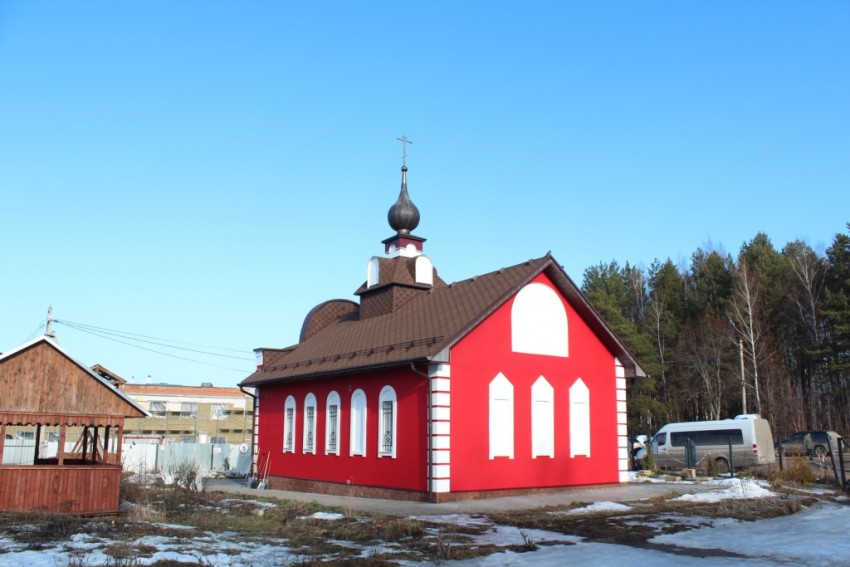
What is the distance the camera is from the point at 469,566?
1039 cm

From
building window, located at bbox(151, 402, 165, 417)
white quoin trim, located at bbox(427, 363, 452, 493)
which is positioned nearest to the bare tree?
white quoin trim, located at bbox(427, 363, 452, 493)

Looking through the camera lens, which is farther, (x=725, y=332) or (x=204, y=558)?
(x=725, y=332)

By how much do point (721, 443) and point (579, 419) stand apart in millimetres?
11026

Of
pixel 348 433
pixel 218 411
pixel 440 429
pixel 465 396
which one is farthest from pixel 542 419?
pixel 218 411

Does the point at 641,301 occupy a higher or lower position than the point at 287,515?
higher

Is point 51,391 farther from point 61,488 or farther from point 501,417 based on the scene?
point 501,417

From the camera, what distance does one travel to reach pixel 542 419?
22000mm

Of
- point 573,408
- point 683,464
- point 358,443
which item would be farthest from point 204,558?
point 683,464

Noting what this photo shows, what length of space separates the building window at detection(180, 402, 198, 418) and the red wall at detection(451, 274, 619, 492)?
4619cm

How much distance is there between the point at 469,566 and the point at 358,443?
12.8 meters

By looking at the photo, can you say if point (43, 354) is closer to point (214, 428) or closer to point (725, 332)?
point (725, 332)

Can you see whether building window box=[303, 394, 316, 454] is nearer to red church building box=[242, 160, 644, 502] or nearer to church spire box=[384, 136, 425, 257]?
red church building box=[242, 160, 644, 502]

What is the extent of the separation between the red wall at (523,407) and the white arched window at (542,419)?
0.15 metres

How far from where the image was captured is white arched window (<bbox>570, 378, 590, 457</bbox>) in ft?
74.6
